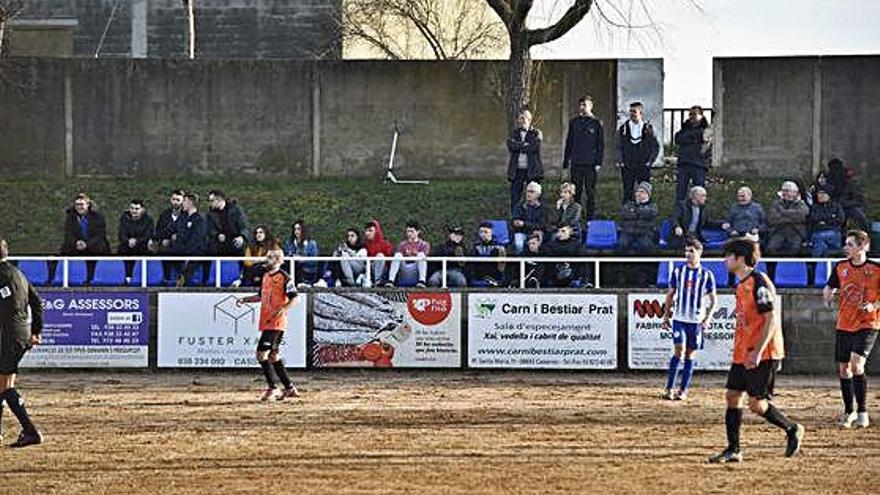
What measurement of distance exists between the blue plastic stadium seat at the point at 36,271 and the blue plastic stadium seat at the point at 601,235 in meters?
8.05

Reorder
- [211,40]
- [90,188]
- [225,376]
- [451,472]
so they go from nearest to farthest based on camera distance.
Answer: [451,472] < [225,376] < [90,188] < [211,40]

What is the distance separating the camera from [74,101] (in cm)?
3338

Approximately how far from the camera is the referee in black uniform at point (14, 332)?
1608cm

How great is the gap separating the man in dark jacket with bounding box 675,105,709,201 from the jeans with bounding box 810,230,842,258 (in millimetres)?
2725

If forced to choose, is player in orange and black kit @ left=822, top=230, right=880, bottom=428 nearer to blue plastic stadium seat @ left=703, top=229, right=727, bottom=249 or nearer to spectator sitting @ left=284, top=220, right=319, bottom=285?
blue plastic stadium seat @ left=703, top=229, right=727, bottom=249

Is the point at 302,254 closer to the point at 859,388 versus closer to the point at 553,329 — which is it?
the point at 553,329

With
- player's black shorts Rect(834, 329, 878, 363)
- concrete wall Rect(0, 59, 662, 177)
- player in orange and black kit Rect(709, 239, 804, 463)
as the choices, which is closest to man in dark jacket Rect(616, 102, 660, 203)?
concrete wall Rect(0, 59, 662, 177)

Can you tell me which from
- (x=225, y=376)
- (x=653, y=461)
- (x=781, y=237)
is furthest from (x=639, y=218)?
(x=653, y=461)

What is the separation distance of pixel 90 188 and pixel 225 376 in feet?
32.3

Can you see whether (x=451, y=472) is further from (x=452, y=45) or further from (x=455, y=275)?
(x=452, y=45)

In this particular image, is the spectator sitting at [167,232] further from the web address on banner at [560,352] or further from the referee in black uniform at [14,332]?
the referee in black uniform at [14,332]

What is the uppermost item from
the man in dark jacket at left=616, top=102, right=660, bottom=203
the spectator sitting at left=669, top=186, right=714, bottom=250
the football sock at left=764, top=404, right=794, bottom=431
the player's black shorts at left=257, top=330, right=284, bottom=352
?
the man in dark jacket at left=616, top=102, right=660, bottom=203

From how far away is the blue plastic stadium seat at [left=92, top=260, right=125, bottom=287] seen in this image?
2486 cm

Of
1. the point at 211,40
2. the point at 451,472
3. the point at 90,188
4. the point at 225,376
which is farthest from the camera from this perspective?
the point at 211,40
